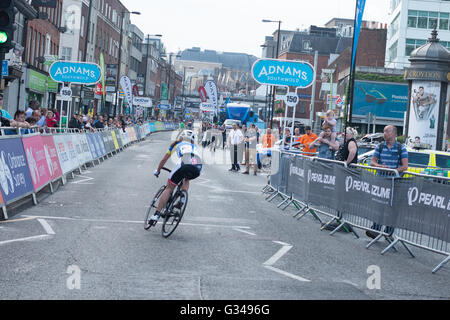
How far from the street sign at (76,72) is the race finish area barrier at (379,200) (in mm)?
13528

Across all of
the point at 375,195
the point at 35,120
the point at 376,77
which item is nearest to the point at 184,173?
the point at 375,195

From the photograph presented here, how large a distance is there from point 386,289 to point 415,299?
0.47 metres

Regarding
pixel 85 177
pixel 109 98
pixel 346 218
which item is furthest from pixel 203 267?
pixel 109 98

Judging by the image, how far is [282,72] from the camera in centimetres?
1988

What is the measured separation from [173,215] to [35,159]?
4.71m

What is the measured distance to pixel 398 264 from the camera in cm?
948

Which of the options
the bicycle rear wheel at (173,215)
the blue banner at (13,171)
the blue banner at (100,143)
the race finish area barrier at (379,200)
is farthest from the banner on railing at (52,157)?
the blue banner at (100,143)

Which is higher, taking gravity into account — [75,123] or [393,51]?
[393,51]

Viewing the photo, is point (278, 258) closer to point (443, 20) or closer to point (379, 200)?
point (379, 200)

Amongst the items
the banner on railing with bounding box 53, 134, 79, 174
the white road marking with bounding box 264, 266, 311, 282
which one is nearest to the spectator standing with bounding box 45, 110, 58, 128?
the banner on railing with bounding box 53, 134, 79, 174

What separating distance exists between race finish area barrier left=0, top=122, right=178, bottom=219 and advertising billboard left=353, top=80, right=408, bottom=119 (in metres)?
48.7

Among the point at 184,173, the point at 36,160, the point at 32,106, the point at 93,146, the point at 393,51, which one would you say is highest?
the point at 393,51

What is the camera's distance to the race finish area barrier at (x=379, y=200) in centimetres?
948
